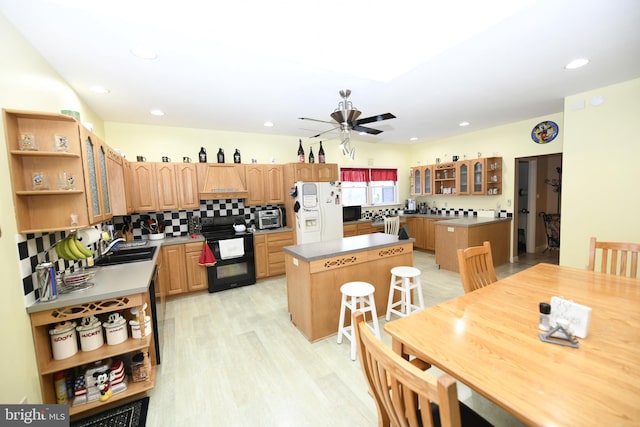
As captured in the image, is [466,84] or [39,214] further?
[466,84]

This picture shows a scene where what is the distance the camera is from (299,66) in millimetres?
2361

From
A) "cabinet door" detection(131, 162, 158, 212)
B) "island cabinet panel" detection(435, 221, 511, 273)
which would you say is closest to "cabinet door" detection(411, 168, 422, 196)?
"island cabinet panel" detection(435, 221, 511, 273)

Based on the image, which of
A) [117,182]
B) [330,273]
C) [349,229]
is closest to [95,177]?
[117,182]

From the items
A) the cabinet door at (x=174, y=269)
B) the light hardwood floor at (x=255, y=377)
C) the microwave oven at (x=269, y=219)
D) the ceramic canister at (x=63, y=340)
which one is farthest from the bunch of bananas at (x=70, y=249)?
the microwave oven at (x=269, y=219)

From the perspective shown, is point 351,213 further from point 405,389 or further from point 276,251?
point 405,389

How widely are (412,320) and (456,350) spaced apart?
0.28 meters

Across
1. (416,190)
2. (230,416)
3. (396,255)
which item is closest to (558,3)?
(396,255)

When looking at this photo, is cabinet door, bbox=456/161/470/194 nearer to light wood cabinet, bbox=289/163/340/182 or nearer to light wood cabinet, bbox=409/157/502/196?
light wood cabinet, bbox=409/157/502/196

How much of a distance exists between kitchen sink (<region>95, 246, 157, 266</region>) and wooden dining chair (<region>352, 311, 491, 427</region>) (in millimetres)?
2823

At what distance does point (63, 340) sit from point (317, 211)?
3505 millimetres

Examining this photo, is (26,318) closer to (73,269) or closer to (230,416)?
(73,269)

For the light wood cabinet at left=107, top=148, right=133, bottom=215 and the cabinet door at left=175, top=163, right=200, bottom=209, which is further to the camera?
the cabinet door at left=175, top=163, right=200, bottom=209

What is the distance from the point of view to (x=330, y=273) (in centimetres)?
264

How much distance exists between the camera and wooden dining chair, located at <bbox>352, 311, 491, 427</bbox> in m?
0.66
